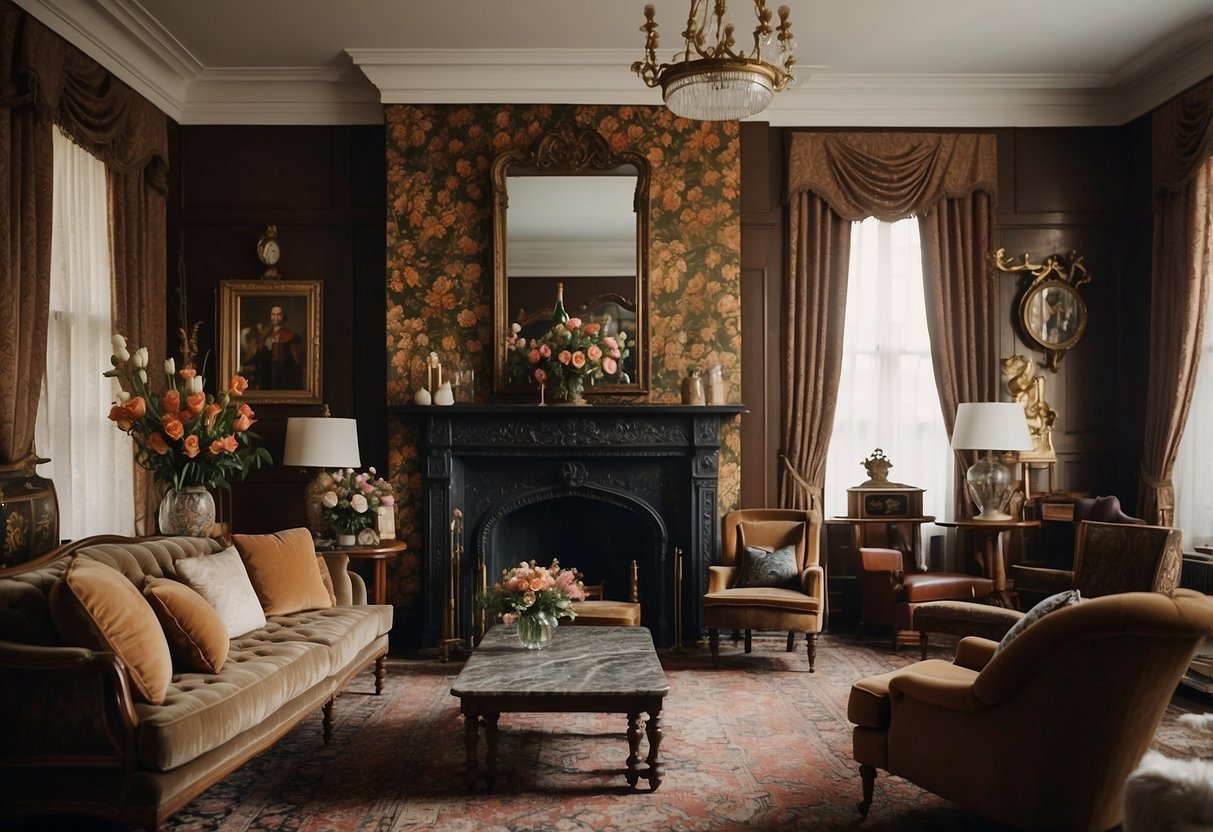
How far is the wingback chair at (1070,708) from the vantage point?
2.87 meters

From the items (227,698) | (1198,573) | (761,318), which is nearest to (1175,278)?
(1198,573)

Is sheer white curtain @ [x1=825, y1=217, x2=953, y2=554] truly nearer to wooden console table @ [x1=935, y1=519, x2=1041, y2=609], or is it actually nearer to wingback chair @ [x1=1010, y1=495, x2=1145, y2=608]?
wooden console table @ [x1=935, y1=519, x2=1041, y2=609]

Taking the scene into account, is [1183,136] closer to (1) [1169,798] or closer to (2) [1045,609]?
(2) [1045,609]

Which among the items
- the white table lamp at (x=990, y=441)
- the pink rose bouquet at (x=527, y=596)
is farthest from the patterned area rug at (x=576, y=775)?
the white table lamp at (x=990, y=441)

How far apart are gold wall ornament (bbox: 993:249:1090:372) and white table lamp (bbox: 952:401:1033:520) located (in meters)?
0.63

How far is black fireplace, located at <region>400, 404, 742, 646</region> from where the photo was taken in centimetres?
634

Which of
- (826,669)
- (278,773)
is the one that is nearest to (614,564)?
(826,669)

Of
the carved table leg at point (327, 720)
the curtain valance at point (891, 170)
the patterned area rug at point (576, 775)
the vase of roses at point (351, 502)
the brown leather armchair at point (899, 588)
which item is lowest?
the patterned area rug at point (576, 775)

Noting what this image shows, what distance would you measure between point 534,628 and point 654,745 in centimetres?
91

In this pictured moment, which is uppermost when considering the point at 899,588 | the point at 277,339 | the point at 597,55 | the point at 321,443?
the point at 597,55

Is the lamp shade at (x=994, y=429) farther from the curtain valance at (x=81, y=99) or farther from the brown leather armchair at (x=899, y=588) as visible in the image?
the curtain valance at (x=81, y=99)

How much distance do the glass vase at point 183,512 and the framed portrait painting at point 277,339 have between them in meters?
1.98

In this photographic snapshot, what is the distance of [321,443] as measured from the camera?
601 cm

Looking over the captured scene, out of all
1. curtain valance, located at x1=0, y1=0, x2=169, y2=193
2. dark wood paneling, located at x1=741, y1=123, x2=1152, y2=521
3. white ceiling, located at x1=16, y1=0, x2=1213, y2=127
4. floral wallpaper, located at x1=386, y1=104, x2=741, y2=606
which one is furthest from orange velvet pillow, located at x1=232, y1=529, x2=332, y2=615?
dark wood paneling, located at x1=741, y1=123, x2=1152, y2=521
